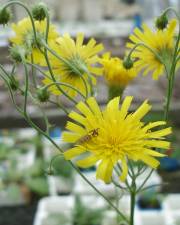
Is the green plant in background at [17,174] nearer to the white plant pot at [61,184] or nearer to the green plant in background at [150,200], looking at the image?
the white plant pot at [61,184]

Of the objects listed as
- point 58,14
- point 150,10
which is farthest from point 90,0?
point 150,10

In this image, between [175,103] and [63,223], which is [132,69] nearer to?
[63,223]

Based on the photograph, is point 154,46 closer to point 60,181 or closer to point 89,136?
point 89,136

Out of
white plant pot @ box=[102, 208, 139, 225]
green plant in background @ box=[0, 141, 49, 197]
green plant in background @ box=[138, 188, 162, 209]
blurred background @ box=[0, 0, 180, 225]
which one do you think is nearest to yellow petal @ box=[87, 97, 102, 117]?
blurred background @ box=[0, 0, 180, 225]

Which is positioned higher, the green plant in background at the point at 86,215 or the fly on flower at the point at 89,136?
the fly on flower at the point at 89,136

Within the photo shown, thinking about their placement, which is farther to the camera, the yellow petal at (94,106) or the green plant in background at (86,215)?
the green plant in background at (86,215)

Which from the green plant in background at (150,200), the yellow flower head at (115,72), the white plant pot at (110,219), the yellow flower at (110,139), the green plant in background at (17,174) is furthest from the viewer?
the green plant in background at (17,174)

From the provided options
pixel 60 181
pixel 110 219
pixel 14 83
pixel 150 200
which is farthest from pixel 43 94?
pixel 60 181

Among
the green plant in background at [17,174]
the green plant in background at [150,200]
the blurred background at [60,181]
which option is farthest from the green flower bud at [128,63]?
Result: the green plant in background at [17,174]
